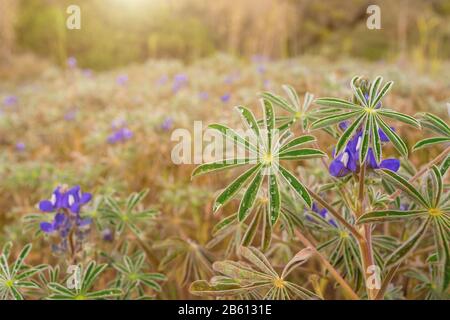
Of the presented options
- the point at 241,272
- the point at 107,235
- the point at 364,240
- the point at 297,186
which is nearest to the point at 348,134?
the point at 297,186

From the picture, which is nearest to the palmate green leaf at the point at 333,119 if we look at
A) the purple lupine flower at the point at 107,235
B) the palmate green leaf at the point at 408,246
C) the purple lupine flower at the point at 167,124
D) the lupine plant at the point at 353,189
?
the lupine plant at the point at 353,189

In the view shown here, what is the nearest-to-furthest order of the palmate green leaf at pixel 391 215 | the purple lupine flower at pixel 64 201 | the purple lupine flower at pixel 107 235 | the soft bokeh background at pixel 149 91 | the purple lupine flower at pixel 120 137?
the palmate green leaf at pixel 391 215 < the purple lupine flower at pixel 64 201 < the purple lupine flower at pixel 107 235 < the soft bokeh background at pixel 149 91 < the purple lupine flower at pixel 120 137

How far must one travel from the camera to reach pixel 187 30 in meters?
10.2

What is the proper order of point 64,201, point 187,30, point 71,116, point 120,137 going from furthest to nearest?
1. point 187,30
2. point 71,116
3. point 120,137
4. point 64,201

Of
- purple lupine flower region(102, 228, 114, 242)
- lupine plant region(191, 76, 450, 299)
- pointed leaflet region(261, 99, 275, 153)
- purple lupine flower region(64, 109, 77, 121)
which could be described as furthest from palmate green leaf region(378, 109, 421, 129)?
purple lupine flower region(64, 109, 77, 121)

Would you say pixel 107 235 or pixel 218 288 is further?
pixel 107 235

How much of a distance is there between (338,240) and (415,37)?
10147 mm

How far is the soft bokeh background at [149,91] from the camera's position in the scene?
2.27 meters

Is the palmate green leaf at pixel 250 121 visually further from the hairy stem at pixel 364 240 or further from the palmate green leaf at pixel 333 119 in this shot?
the hairy stem at pixel 364 240

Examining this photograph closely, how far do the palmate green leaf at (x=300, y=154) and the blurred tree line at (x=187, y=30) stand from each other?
27.8 ft

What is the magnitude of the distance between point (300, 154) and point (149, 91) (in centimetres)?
337

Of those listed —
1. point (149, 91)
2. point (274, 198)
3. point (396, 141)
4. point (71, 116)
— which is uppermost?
point (149, 91)

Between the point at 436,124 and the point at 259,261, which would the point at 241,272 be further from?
the point at 436,124
